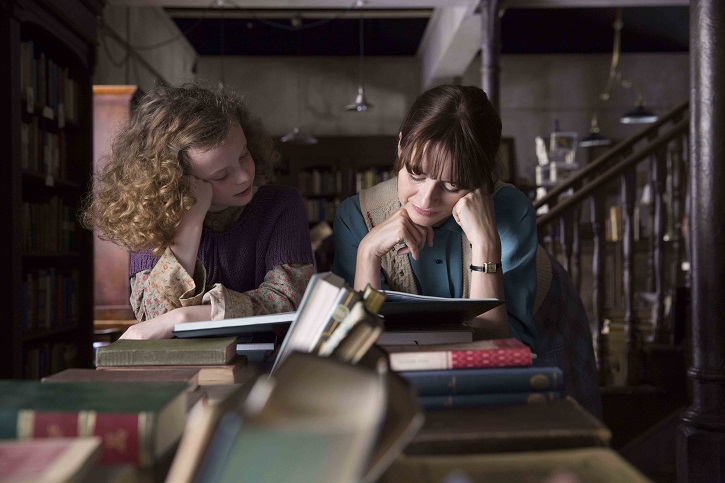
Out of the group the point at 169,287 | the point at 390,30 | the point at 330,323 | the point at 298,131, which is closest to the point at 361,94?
the point at 298,131

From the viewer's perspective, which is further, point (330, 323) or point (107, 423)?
point (330, 323)

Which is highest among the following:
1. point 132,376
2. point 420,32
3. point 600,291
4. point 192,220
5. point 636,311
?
point 420,32

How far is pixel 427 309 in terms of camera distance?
3.49ft

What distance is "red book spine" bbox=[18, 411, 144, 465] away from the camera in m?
0.58

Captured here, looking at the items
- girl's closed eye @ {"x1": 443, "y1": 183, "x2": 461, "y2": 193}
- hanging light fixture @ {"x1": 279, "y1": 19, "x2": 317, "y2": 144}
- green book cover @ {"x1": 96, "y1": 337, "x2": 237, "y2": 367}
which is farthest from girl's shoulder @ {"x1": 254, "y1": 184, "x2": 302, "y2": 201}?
hanging light fixture @ {"x1": 279, "y1": 19, "x2": 317, "y2": 144}

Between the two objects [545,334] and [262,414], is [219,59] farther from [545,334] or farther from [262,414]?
[262,414]

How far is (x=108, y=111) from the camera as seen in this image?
4688mm

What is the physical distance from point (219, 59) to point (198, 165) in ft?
27.1

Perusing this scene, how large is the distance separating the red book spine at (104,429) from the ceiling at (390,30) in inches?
285

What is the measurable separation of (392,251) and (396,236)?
0.14 meters

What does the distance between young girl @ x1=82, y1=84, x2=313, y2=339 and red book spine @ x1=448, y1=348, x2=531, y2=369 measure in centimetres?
64

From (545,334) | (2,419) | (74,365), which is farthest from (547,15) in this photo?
(2,419)

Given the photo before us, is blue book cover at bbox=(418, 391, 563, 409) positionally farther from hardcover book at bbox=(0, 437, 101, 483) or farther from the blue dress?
the blue dress

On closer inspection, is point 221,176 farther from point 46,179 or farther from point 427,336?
point 46,179
